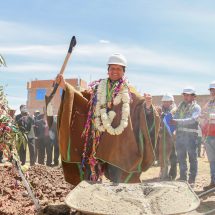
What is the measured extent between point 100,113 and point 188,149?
11.5ft

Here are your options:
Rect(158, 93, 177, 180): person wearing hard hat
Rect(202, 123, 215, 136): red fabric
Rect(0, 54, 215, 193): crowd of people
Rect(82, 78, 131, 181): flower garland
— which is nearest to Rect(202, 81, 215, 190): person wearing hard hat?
Rect(202, 123, 215, 136): red fabric

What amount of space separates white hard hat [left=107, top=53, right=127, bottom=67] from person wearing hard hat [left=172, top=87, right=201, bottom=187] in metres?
3.16

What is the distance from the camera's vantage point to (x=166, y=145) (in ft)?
26.9

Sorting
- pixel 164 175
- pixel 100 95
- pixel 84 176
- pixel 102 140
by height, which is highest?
pixel 100 95

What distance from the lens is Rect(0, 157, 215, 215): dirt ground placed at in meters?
4.67

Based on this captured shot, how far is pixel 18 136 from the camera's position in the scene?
4.79 metres

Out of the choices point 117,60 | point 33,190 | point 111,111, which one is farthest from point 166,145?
point 117,60

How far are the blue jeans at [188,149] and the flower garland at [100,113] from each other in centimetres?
328

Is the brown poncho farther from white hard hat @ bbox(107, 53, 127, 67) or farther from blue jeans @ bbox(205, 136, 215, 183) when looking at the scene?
blue jeans @ bbox(205, 136, 215, 183)

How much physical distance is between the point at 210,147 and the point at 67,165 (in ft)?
10.7

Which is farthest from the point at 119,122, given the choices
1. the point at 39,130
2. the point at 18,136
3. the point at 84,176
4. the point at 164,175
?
the point at 39,130

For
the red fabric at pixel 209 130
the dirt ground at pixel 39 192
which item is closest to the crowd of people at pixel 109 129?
the dirt ground at pixel 39 192

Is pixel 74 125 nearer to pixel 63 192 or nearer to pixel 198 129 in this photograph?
pixel 63 192

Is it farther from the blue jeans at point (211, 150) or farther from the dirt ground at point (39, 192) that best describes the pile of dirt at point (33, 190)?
the blue jeans at point (211, 150)
